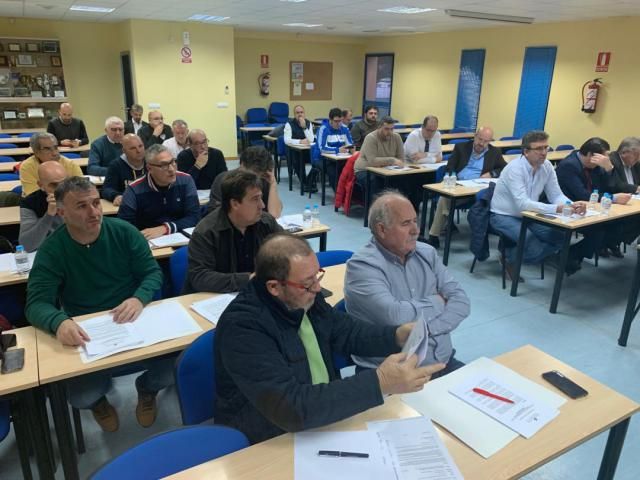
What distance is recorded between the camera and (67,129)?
24.8ft

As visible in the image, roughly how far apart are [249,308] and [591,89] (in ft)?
28.0

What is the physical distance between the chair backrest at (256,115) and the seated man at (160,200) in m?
8.73

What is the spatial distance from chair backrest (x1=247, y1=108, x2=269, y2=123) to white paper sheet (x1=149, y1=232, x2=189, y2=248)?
917cm

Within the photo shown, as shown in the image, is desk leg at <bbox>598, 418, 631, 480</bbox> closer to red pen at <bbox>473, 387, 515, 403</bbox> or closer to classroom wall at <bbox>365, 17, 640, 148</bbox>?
red pen at <bbox>473, 387, 515, 403</bbox>

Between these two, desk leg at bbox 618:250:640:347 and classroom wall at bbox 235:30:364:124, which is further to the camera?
classroom wall at bbox 235:30:364:124

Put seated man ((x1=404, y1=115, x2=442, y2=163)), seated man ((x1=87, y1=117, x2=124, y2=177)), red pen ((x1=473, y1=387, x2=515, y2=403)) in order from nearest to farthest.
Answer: red pen ((x1=473, y1=387, x2=515, y2=403))
seated man ((x1=87, y1=117, x2=124, y2=177))
seated man ((x1=404, y1=115, x2=442, y2=163))

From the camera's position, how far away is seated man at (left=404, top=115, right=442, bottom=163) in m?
6.37

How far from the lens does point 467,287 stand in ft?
14.3

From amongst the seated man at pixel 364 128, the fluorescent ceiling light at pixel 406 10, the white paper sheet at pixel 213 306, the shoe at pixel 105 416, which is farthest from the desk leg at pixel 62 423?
the fluorescent ceiling light at pixel 406 10

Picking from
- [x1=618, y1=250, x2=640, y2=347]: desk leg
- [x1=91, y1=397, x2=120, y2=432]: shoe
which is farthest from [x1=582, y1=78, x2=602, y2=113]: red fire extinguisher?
[x1=91, y1=397, x2=120, y2=432]: shoe

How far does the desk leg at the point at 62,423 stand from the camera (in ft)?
5.90

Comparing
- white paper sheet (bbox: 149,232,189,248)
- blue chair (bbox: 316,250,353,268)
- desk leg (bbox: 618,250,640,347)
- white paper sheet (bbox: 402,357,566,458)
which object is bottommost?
desk leg (bbox: 618,250,640,347)

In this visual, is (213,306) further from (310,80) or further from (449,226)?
(310,80)

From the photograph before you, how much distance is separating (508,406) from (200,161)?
400 cm
